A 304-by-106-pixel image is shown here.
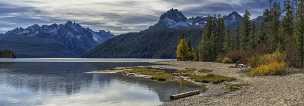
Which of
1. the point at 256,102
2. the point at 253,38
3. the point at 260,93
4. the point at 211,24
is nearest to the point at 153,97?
the point at 260,93

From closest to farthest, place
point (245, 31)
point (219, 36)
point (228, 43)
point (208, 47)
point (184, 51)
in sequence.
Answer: point (245, 31) → point (228, 43) → point (208, 47) → point (219, 36) → point (184, 51)

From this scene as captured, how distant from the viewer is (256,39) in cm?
13775

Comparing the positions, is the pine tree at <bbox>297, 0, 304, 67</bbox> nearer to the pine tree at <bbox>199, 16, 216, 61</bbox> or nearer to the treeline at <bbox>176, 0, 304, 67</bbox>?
the treeline at <bbox>176, 0, 304, 67</bbox>

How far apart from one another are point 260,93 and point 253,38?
3899 inches

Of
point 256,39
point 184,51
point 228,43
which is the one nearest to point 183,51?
point 184,51

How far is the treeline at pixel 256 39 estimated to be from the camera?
97.0 meters

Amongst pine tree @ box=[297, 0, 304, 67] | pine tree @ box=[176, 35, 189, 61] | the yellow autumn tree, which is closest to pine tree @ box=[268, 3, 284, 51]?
pine tree @ box=[297, 0, 304, 67]

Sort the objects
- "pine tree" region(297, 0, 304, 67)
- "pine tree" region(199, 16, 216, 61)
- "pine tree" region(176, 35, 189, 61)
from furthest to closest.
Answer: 1. "pine tree" region(176, 35, 189, 61)
2. "pine tree" region(199, 16, 216, 61)
3. "pine tree" region(297, 0, 304, 67)

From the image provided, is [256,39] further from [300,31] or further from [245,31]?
[300,31]

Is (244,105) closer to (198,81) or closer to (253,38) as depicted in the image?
(198,81)

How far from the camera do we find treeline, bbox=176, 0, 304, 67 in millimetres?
97000

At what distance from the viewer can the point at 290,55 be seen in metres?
93.3

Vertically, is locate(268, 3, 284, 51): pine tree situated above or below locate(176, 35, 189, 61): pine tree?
above

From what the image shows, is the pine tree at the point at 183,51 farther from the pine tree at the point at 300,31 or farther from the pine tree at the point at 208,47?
the pine tree at the point at 300,31
